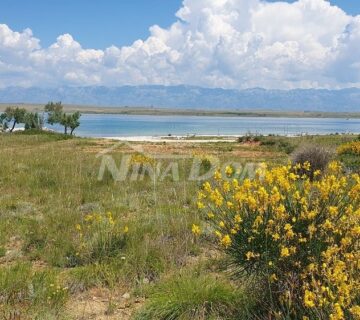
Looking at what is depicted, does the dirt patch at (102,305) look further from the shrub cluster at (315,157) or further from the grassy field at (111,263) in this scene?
the shrub cluster at (315,157)

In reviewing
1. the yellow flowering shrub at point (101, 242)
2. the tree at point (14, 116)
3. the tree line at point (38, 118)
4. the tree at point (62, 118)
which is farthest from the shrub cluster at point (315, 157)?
the tree at point (14, 116)

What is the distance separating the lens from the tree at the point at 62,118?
7591cm

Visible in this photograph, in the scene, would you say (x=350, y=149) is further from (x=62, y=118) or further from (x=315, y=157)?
(x=62, y=118)

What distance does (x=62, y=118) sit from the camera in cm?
7819

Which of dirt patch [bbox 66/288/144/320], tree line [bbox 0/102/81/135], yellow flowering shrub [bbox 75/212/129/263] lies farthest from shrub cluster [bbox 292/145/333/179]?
tree line [bbox 0/102/81/135]

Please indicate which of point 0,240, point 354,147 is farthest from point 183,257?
point 354,147

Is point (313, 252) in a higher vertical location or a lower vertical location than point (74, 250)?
higher

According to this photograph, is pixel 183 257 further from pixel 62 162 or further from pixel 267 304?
pixel 62 162

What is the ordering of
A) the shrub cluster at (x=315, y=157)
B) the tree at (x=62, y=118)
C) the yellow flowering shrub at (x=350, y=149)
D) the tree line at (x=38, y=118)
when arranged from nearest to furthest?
the shrub cluster at (x=315, y=157), the yellow flowering shrub at (x=350, y=149), the tree at (x=62, y=118), the tree line at (x=38, y=118)

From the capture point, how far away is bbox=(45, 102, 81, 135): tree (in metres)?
75.9

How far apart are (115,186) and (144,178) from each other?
1.69m

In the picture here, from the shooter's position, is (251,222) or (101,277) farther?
(101,277)

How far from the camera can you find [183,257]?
5777 mm

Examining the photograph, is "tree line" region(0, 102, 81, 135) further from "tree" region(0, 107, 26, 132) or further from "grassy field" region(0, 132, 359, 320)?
"grassy field" region(0, 132, 359, 320)
